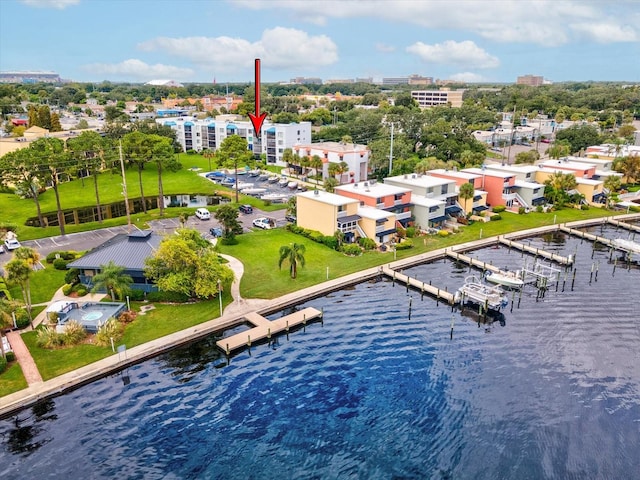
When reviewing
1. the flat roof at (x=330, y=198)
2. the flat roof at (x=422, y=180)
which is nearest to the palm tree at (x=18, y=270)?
the flat roof at (x=330, y=198)

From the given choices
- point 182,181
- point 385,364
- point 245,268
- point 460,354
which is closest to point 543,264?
point 460,354

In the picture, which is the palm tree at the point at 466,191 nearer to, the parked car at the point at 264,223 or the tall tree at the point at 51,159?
the parked car at the point at 264,223

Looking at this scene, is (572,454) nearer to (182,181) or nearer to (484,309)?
(484,309)

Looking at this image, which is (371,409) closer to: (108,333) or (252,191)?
(108,333)

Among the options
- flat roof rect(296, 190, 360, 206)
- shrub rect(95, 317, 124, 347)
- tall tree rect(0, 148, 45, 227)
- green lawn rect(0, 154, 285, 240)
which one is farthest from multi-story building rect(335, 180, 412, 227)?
tall tree rect(0, 148, 45, 227)

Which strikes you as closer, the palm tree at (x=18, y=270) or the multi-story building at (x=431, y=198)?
the palm tree at (x=18, y=270)

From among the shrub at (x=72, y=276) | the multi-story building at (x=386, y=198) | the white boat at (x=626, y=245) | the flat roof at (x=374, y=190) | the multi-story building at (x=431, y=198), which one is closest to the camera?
the shrub at (x=72, y=276)
